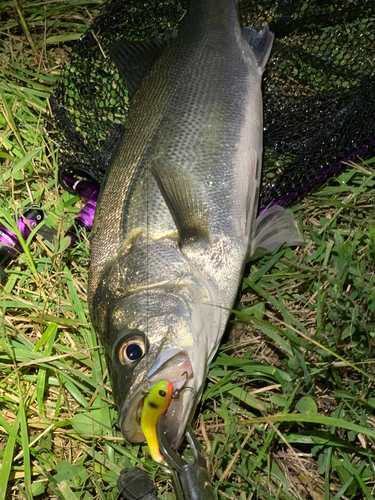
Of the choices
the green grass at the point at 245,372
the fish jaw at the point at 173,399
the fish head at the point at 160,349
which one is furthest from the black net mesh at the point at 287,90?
the fish jaw at the point at 173,399

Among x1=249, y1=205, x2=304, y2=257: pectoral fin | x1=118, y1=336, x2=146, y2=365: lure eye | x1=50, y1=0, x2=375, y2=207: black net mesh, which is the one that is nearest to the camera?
x1=118, y1=336, x2=146, y2=365: lure eye

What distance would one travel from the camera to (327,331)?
2232 mm

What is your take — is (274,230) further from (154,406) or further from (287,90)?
(154,406)

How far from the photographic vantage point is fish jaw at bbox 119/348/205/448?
Result: 2.00 metres

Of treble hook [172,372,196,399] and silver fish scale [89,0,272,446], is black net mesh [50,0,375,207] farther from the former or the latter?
treble hook [172,372,196,399]

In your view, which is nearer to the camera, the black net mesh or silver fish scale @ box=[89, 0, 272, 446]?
silver fish scale @ box=[89, 0, 272, 446]

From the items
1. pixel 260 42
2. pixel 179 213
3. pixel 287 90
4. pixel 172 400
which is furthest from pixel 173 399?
pixel 260 42

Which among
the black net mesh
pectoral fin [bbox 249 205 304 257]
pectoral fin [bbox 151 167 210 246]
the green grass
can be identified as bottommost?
the green grass

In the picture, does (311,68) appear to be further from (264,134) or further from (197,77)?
(197,77)

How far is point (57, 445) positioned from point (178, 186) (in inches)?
64.0

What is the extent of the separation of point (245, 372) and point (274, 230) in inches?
33.2

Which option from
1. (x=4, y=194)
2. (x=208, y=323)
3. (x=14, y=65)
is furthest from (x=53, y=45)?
(x=208, y=323)

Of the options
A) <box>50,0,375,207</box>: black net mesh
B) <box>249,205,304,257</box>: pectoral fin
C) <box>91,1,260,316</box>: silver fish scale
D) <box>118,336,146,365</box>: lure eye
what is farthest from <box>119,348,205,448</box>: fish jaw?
<box>50,0,375,207</box>: black net mesh

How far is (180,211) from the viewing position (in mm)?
2305
